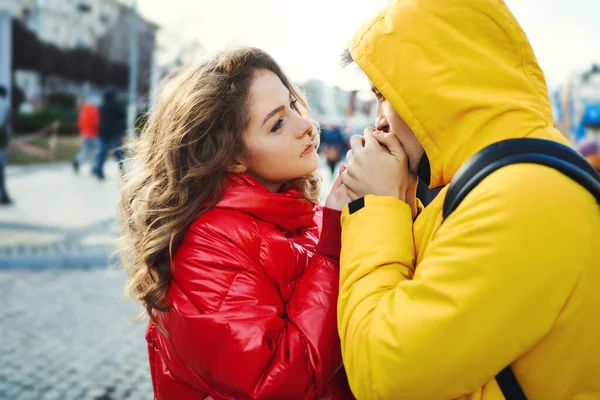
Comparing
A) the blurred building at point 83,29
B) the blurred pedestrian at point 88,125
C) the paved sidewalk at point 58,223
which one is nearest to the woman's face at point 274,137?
the paved sidewalk at point 58,223

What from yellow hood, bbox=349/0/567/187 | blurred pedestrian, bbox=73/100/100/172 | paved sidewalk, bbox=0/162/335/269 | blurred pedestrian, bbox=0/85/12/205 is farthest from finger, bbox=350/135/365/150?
blurred pedestrian, bbox=73/100/100/172

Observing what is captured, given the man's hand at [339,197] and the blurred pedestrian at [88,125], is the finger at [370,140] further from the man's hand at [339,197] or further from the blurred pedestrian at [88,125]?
the blurred pedestrian at [88,125]

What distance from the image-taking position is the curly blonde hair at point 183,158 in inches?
67.9

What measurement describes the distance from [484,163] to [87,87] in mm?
45056

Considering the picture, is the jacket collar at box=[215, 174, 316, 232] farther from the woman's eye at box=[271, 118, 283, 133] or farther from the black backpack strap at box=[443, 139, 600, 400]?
the black backpack strap at box=[443, 139, 600, 400]

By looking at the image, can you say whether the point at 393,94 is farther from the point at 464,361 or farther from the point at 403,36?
the point at 464,361

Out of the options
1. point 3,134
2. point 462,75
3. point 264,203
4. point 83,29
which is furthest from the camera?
point 83,29

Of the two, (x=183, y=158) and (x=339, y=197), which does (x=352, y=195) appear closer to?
(x=339, y=197)

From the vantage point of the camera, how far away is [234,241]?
1627 mm

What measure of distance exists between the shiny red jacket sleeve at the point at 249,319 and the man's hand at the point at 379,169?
167mm

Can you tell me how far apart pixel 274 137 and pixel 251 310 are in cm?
64

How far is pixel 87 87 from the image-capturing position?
139ft

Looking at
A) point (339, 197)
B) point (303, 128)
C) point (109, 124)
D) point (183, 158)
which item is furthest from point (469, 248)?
point (109, 124)

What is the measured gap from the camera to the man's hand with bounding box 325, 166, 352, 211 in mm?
1596
